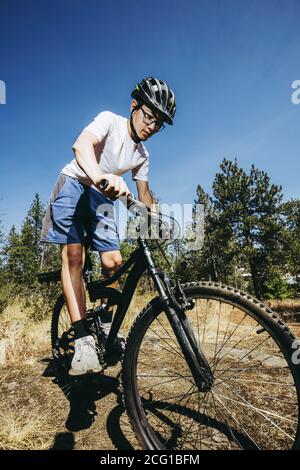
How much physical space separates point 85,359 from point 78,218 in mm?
1163

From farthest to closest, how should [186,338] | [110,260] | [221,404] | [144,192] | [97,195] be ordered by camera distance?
[144,192]
[110,260]
[97,195]
[221,404]
[186,338]

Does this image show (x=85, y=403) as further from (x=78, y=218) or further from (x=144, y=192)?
(x=144, y=192)

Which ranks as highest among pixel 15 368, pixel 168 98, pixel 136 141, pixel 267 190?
pixel 267 190

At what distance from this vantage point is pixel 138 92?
248cm

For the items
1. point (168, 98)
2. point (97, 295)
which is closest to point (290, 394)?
point (97, 295)

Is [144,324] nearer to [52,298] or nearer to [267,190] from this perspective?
[52,298]

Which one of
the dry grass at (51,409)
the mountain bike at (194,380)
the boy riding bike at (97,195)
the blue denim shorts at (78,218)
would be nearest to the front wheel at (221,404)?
the mountain bike at (194,380)

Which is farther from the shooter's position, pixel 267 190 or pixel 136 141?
pixel 267 190

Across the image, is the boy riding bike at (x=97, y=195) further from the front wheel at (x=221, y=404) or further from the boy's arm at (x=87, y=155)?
the front wheel at (x=221, y=404)

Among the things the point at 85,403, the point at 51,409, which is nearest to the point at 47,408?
the point at 51,409

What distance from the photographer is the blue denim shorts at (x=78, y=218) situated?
239cm

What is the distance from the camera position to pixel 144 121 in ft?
8.26
